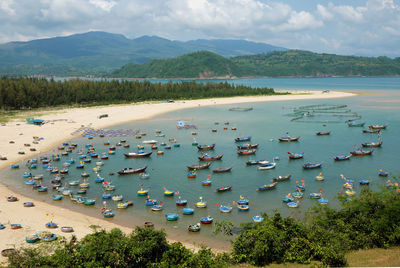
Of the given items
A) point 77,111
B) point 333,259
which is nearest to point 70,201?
point 333,259

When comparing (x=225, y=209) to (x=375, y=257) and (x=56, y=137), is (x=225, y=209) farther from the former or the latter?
(x=56, y=137)

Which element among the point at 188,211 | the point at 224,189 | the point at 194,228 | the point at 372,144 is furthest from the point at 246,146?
the point at 194,228

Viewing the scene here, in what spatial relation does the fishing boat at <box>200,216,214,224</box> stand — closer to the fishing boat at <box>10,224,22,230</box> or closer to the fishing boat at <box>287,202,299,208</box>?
the fishing boat at <box>287,202,299,208</box>

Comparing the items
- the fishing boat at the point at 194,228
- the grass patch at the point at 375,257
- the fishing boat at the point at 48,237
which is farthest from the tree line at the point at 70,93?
the grass patch at the point at 375,257

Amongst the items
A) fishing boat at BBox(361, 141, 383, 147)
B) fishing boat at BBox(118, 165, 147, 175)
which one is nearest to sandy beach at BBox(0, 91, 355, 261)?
fishing boat at BBox(118, 165, 147, 175)

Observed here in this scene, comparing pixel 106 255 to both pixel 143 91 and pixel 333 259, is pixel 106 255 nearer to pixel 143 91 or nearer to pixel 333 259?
pixel 333 259
